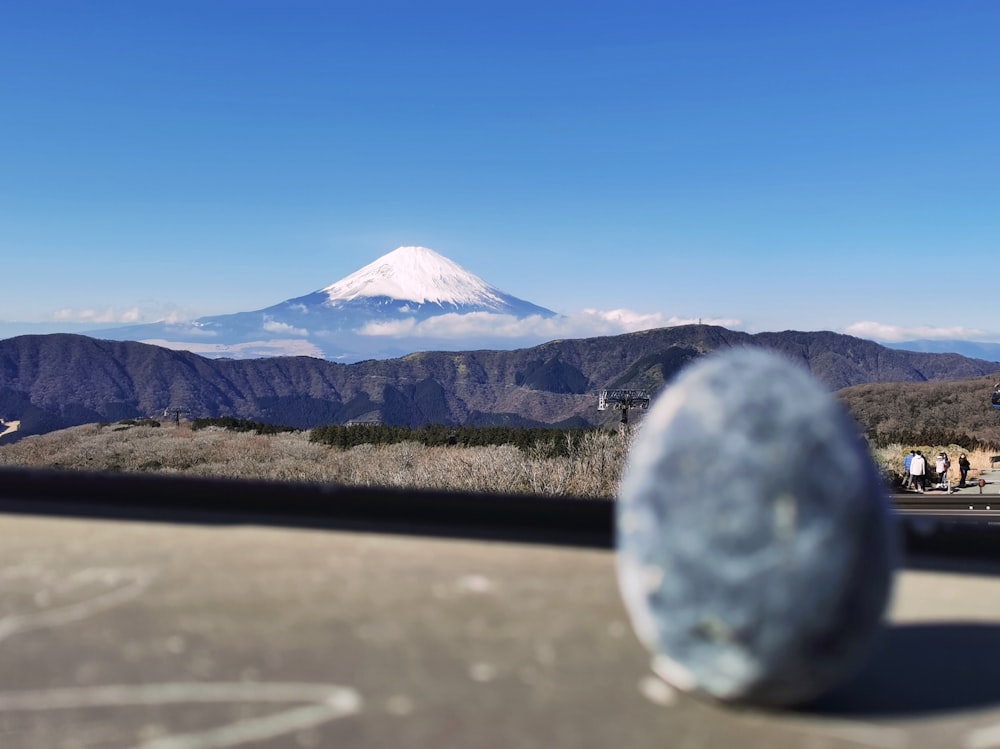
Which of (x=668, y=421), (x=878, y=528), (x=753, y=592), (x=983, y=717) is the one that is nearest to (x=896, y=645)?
(x=983, y=717)

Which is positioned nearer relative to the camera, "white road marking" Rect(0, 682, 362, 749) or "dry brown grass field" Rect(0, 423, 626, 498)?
Result: "white road marking" Rect(0, 682, 362, 749)

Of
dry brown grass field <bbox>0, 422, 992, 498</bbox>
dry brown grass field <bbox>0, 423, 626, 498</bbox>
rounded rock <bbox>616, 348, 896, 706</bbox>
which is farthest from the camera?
dry brown grass field <bbox>0, 422, 992, 498</bbox>

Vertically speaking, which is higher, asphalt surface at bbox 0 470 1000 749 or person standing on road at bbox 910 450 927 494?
asphalt surface at bbox 0 470 1000 749

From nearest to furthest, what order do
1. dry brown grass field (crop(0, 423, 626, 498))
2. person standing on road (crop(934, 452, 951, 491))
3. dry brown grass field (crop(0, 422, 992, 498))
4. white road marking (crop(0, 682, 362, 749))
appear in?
white road marking (crop(0, 682, 362, 749)), person standing on road (crop(934, 452, 951, 491)), dry brown grass field (crop(0, 423, 626, 498)), dry brown grass field (crop(0, 422, 992, 498))

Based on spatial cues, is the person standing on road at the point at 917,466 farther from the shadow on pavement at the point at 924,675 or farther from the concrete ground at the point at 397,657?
the shadow on pavement at the point at 924,675

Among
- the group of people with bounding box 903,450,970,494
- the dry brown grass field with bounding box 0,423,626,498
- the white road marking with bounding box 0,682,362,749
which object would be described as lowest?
the dry brown grass field with bounding box 0,423,626,498

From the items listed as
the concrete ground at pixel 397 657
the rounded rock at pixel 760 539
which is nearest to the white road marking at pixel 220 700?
the concrete ground at pixel 397 657

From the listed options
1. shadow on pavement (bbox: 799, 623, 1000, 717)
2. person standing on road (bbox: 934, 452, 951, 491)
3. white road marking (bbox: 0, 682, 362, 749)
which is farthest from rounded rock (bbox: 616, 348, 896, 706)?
person standing on road (bbox: 934, 452, 951, 491)

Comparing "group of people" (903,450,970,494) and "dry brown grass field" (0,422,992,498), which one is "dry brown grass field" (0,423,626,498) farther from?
"group of people" (903,450,970,494)
